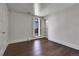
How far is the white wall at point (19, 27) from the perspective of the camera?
491cm

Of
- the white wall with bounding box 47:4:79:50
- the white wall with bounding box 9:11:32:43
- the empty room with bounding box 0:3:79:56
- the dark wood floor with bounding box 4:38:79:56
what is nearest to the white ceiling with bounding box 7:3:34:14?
the empty room with bounding box 0:3:79:56

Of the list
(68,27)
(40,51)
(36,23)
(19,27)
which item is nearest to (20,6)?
(19,27)

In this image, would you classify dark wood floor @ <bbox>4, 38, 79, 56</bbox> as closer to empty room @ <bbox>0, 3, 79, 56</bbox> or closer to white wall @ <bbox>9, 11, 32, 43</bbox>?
empty room @ <bbox>0, 3, 79, 56</bbox>

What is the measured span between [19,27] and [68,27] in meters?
3.19

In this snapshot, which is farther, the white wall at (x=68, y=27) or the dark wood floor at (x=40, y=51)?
the white wall at (x=68, y=27)

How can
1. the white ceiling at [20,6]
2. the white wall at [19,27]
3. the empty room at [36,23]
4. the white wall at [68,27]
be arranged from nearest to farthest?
the empty room at [36,23] < the white ceiling at [20,6] < the white wall at [68,27] < the white wall at [19,27]

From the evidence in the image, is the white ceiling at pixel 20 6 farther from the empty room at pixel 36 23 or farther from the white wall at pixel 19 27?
the white wall at pixel 19 27

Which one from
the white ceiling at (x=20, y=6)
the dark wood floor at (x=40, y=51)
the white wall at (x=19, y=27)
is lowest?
the dark wood floor at (x=40, y=51)

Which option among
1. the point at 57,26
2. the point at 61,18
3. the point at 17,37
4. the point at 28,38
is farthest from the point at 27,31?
the point at 61,18

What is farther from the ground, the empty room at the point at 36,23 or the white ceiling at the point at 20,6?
the white ceiling at the point at 20,6

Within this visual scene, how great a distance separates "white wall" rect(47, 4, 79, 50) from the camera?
11.4 feet

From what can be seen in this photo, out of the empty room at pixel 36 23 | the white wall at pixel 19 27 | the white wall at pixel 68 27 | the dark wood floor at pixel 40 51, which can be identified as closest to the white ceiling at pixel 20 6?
the empty room at pixel 36 23

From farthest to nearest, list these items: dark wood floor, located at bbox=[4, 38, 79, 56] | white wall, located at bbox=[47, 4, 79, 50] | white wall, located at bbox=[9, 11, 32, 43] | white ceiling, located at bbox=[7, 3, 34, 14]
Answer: white wall, located at bbox=[9, 11, 32, 43], white wall, located at bbox=[47, 4, 79, 50], white ceiling, located at bbox=[7, 3, 34, 14], dark wood floor, located at bbox=[4, 38, 79, 56]

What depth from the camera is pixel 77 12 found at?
11.1 ft
